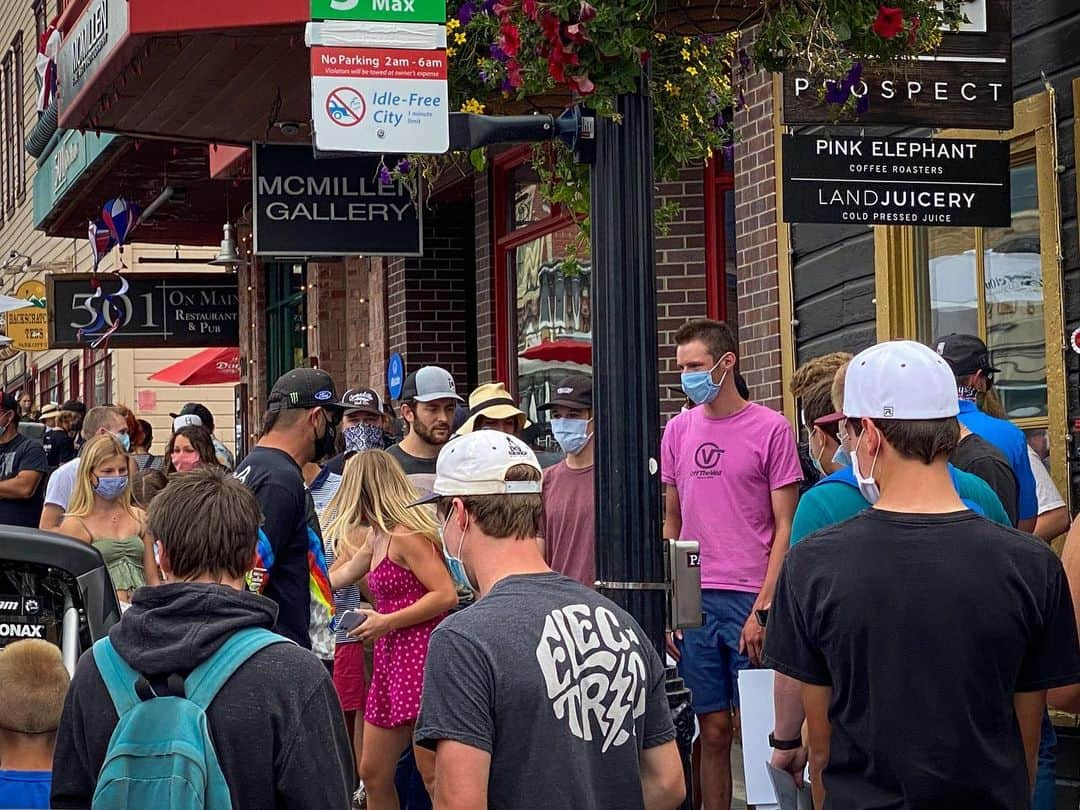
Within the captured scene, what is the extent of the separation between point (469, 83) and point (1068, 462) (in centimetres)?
325

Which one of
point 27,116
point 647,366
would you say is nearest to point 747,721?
point 647,366

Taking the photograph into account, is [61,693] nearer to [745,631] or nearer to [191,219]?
[745,631]

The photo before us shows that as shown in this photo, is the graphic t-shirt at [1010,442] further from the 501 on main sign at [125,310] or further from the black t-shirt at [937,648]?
the 501 on main sign at [125,310]

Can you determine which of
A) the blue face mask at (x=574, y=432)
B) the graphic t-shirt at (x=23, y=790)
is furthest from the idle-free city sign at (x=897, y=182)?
the graphic t-shirt at (x=23, y=790)

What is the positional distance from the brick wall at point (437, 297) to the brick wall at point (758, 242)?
209 inches

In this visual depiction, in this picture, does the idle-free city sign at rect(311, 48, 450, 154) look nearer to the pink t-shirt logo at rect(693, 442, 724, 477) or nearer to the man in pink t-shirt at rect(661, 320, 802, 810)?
the man in pink t-shirt at rect(661, 320, 802, 810)

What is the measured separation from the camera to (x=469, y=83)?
259 inches

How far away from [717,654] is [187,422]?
5.35 m

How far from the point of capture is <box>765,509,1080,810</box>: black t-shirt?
3736 mm

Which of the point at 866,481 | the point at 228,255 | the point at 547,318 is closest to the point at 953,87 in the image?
the point at 866,481

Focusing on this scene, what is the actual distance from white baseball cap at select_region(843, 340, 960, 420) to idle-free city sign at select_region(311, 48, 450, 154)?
2425mm

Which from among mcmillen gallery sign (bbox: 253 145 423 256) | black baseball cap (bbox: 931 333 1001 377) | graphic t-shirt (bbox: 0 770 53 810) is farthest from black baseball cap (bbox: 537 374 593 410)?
mcmillen gallery sign (bbox: 253 145 423 256)

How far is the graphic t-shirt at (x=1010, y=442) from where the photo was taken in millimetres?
6688

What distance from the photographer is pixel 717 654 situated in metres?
7.61
